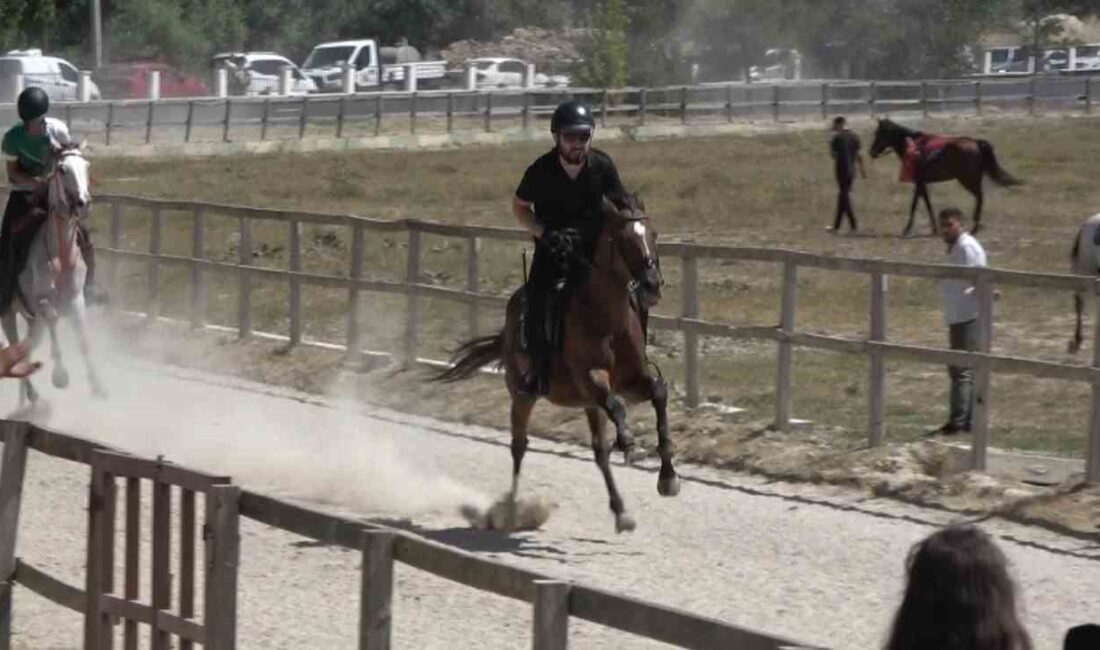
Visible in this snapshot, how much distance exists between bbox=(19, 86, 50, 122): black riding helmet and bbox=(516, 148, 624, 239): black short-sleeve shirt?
5.39m

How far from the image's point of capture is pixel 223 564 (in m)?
7.12

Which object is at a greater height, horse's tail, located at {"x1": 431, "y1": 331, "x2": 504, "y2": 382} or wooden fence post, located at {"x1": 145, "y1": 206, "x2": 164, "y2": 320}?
horse's tail, located at {"x1": 431, "y1": 331, "x2": 504, "y2": 382}

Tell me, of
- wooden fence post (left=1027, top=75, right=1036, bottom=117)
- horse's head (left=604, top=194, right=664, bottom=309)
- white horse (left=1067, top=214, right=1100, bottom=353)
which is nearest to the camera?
horse's head (left=604, top=194, right=664, bottom=309)

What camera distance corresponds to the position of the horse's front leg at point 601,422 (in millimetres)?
11633

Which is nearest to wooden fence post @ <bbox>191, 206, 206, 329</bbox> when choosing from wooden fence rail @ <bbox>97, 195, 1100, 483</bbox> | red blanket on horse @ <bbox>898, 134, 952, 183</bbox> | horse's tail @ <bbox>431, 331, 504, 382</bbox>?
wooden fence rail @ <bbox>97, 195, 1100, 483</bbox>

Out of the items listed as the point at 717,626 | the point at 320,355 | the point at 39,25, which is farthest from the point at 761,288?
the point at 39,25

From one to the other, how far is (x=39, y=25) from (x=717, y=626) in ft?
252

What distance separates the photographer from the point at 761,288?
25.0 meters

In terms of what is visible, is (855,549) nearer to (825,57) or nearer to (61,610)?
(61,610)

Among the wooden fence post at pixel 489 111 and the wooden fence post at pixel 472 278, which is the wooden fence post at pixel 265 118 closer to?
the wooden fence post at pixel 489 111

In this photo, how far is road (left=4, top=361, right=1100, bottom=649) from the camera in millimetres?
9766

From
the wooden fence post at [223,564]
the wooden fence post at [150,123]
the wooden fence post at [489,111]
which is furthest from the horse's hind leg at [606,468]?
the wooden fence post at [489,111]

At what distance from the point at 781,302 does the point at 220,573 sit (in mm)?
11005

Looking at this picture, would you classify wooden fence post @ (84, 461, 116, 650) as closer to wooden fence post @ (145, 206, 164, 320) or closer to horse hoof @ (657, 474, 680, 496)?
horse hoof @ (657, 474, 680, 496)
